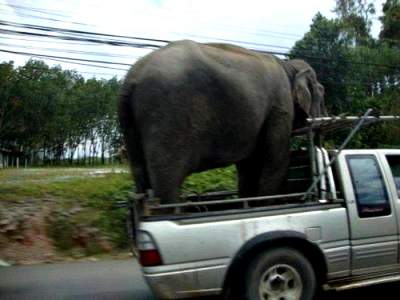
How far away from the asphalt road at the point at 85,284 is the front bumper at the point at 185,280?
1887 mm

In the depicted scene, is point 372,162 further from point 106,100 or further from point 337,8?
point 106,100

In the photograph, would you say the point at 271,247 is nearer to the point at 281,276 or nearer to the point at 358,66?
the point at 281,276

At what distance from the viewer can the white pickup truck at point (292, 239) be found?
212 inches

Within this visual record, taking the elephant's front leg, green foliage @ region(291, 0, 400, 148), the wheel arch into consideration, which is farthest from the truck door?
green foliage @ region(291, 0, 400, 148)

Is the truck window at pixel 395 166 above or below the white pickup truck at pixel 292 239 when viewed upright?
above

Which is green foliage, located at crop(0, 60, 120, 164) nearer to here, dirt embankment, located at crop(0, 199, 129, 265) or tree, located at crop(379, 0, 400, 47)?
tree, located at crop(379, 0, 400, 47)

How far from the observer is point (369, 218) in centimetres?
612

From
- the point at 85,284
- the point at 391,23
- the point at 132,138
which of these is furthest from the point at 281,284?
the point at 391,23

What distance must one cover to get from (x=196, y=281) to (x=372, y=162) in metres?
2.29

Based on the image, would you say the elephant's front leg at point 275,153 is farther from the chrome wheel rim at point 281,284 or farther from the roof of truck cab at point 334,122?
the chrome wheel rim at point 281,284

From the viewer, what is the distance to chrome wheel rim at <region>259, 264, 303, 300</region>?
5.59 m

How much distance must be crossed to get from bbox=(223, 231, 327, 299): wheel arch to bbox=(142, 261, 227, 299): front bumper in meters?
0.11

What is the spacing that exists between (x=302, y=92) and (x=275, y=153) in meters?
1.28

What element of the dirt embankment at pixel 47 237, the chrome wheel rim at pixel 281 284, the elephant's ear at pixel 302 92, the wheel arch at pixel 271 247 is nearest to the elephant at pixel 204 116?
the elephant's ear at pixel 302 92
